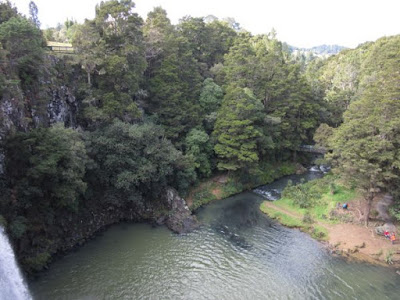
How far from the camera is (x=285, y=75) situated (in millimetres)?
45031

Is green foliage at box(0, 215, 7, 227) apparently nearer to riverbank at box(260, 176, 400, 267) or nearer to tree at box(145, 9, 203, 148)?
tree at box(145, 9, 203, 148)

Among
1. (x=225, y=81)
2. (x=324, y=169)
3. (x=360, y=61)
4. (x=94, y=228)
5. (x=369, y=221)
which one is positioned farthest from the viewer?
(x=360, y=61)

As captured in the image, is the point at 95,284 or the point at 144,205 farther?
the point at 144,205

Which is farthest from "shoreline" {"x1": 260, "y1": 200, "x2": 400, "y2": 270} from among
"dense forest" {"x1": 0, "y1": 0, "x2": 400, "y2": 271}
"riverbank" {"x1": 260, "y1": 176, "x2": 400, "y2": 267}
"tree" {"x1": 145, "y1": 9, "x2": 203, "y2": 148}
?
"tree" {"x1": 145, "y1": 9, "x2": 203, "y2": 148}

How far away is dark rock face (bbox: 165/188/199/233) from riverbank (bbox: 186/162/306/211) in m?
2.41

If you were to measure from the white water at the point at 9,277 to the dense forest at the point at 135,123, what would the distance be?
1.49 meters

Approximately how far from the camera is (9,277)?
631 inches

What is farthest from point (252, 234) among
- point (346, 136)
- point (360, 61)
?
point (360, 61)

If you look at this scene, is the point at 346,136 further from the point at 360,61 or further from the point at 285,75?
the point at 360,61

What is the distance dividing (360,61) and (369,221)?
49067 mm

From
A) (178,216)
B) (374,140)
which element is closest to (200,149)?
(178,216)

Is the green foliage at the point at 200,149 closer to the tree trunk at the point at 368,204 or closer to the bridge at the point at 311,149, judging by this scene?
the bridge at the point at 311,149

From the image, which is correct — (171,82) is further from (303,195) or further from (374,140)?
(374,140)

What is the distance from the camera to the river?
19.3m
